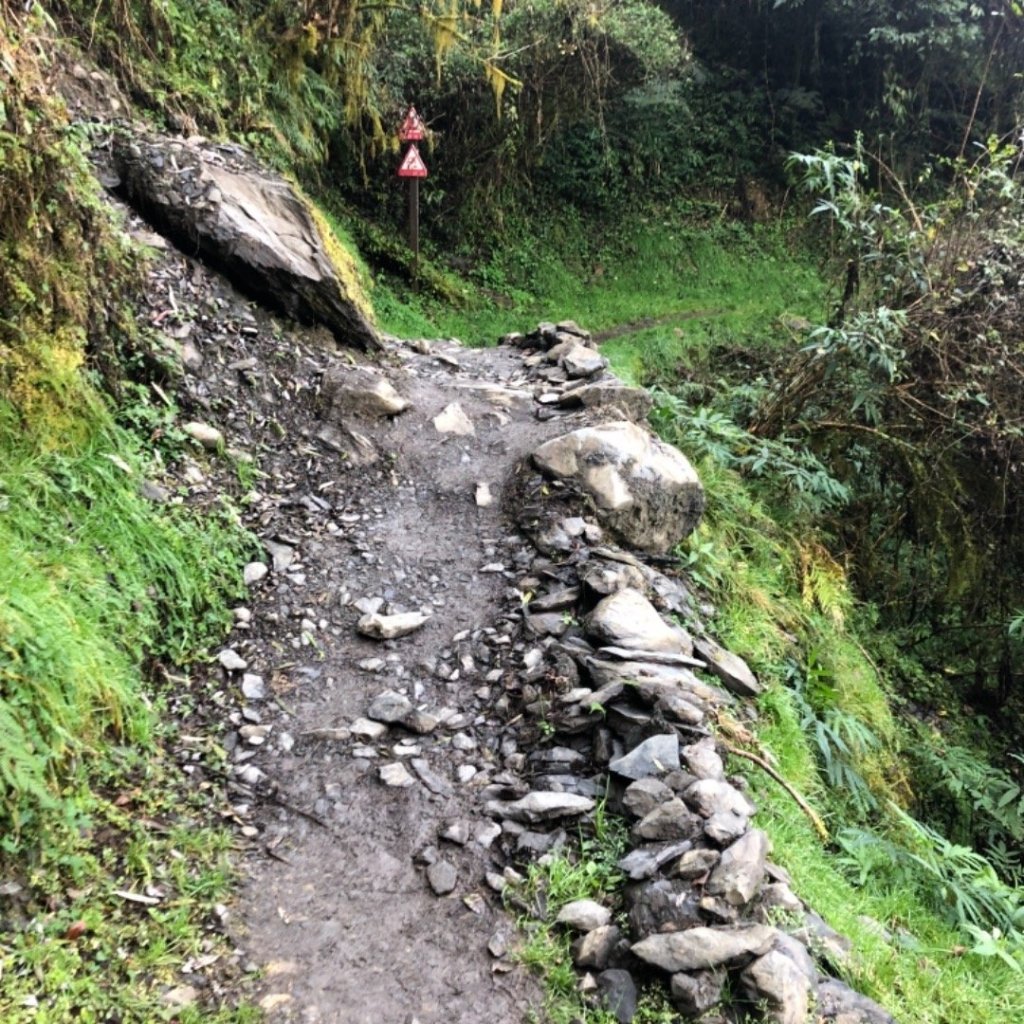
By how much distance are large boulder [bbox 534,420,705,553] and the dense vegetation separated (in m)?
0.41

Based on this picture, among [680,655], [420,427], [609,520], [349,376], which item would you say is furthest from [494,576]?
[349,376]

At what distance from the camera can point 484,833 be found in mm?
3037

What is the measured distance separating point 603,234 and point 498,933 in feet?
51.7

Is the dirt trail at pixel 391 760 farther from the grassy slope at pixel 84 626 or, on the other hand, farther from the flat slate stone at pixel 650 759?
the flat slate stone at pixel 650 759

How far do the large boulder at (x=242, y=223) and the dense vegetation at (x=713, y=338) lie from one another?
42.3 inches

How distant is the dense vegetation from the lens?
3.22m

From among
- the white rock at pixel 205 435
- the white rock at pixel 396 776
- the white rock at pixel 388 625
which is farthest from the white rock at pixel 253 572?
the white rock at pixel 396 776

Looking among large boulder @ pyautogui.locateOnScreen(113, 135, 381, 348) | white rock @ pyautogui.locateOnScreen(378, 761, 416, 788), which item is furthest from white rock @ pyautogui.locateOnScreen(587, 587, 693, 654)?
large boulder @ pyautogui.locateOnScreen(113, 135, 381, 348)

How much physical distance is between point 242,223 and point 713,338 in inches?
382

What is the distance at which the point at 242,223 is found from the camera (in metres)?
5.72

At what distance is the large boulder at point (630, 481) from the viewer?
4969mm

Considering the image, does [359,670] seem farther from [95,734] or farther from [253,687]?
[95,734]

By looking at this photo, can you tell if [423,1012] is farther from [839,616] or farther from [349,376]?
[839,616]

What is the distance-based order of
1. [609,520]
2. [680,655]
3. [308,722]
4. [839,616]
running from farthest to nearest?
[839,616] < [609,520] < [680,655] < [308,722]
